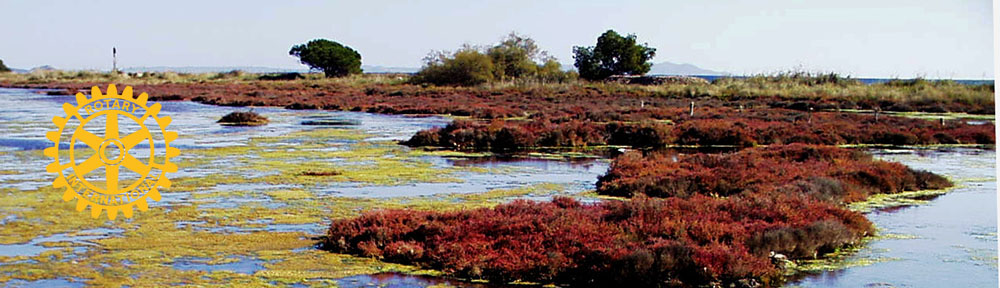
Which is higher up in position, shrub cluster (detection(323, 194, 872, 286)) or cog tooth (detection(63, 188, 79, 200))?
shrub cluster (detection(323, 194, 872, 286))

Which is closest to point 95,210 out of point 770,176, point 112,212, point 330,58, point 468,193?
point 112,212

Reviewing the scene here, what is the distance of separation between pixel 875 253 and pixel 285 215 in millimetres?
Answer: 7283

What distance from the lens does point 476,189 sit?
16.7 metres

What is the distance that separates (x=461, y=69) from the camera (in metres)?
78.1

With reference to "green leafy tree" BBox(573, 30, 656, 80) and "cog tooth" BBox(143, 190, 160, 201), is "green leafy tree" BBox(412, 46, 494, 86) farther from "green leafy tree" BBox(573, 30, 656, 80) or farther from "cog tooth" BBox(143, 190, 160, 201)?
"cog tooth" BBox(143, 190, 160, 201)

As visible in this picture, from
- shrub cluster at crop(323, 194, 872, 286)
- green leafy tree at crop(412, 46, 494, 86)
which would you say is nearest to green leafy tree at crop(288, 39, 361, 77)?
green leafy tree at crop(412, 46, 494, 86)

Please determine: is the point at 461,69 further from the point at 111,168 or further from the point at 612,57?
the point at 111,168

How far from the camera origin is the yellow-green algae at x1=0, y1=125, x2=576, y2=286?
979 cm

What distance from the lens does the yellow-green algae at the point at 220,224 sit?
32.1 feet

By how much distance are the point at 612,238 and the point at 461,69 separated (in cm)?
6782

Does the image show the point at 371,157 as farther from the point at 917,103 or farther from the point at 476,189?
the point at 917,103

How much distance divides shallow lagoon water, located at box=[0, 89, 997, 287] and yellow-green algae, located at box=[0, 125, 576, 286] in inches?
3.4

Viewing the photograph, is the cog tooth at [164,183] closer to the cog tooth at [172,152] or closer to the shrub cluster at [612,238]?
the cog tooth at [172,152]

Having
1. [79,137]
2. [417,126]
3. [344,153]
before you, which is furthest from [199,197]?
[417,126]
